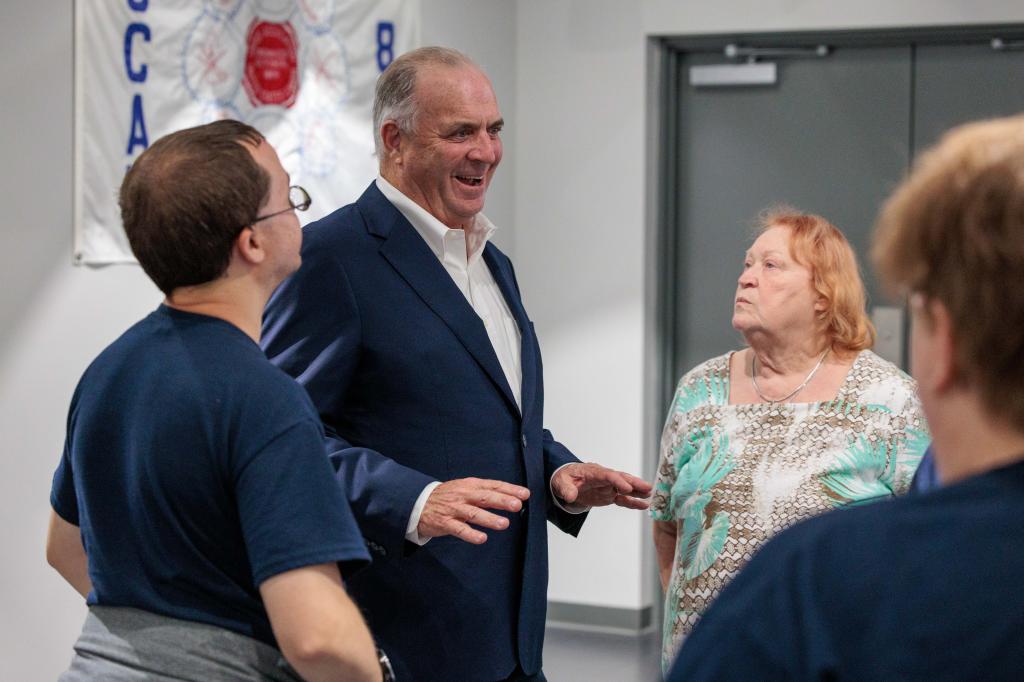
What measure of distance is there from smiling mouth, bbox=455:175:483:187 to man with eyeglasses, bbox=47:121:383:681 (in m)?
0.83

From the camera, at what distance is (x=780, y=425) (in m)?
2.55

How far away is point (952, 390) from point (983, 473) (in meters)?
0.06

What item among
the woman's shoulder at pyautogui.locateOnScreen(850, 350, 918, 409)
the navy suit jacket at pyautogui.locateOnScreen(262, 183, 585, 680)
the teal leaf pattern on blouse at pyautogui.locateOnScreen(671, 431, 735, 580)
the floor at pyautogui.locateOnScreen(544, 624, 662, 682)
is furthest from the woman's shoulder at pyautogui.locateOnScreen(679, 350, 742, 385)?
the floor at pyautogui.locateOnScreen(544, 624, 662, 682)

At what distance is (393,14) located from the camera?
4.54 m

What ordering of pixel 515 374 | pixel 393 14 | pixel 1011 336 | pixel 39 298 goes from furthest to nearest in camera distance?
pixel 393 14 → pixel 39 298 → pixel 515 374 → pixel 1011 336

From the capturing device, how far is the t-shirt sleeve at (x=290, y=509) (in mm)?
1348

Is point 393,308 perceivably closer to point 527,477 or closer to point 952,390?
point 527,477

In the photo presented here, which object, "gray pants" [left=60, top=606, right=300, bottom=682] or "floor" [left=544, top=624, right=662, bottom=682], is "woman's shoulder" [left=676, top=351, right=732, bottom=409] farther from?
"floor" [left=544, top=624, right=662, bottom=682]

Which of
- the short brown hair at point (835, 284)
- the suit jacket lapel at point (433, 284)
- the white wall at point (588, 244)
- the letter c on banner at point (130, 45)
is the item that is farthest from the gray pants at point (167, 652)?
the white wall at point (588, 244)

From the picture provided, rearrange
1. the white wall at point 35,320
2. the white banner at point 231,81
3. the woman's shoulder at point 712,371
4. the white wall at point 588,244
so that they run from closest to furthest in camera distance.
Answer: the woman's shoulder at point 712,371
the white wall at point 35,320
the white banner at point 231,81
the white wall at point 588,244

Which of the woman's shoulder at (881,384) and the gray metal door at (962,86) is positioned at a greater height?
the gray metal door at (962,86)

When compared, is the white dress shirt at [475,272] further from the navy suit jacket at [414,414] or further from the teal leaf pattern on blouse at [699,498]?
the teal leaf pattern on blouse at [699,498]

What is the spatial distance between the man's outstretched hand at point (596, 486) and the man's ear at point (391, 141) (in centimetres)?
64

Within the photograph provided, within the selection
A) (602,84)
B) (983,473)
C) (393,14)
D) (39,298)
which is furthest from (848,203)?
(983,473)
